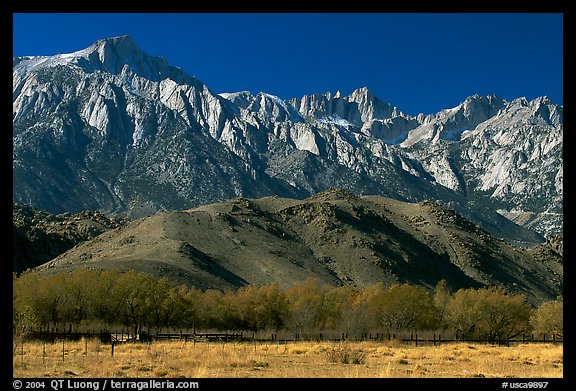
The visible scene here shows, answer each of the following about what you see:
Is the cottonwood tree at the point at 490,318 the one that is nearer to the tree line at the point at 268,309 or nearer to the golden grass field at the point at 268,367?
the tree line at the point at 268,309

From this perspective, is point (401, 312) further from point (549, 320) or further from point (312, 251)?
point (312, 251)

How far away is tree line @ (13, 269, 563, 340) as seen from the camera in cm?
6488

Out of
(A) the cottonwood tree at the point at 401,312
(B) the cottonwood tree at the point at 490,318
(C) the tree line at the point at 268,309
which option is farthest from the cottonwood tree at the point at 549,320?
(A) the cottonwood tree at the point at 401,312

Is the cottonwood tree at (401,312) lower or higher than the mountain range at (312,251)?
lower

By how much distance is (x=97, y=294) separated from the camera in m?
66.7

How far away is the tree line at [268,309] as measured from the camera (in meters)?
64.9

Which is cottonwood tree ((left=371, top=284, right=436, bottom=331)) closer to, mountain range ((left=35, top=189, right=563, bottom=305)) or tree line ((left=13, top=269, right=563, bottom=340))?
tree line ((left=13, top=269, right=563, bottom=340))

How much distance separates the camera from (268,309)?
8088cm

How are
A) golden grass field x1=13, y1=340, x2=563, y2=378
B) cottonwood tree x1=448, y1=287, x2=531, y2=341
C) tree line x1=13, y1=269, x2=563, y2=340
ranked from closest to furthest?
golden grass field x1=13, y1=340, x2=563, y2=378, tree line x1=13, y1=269, x2=563, y2=340, cottonwood tree x1=448, y1=287, x2=531, y2=341

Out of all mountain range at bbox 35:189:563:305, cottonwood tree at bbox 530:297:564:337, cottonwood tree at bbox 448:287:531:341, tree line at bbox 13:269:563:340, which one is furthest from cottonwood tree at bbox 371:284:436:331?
mountain range at bbox 35:189:563:305

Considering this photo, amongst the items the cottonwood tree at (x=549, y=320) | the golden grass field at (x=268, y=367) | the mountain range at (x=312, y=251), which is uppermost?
the mountain range at (x=312, y=251)
